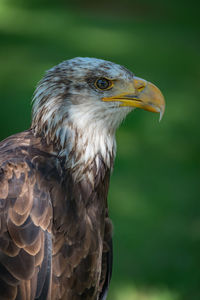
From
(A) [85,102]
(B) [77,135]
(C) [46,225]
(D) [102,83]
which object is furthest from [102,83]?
(C) [46,225]

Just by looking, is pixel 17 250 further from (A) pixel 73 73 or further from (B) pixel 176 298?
(B) pixel 176 298

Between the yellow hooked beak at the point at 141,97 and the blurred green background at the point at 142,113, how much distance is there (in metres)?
1.75

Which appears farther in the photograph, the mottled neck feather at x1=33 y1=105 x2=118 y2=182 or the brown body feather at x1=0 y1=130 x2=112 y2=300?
the mottled neck feather at x1=33 y1=105 x2=118 y2=182

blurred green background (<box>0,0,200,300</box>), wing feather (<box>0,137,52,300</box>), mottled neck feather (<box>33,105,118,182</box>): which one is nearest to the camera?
wing feather (<box>0,137,52,300</box>)

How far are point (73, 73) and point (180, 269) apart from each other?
2.25 m

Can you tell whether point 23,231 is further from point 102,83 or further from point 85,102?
point 102,83

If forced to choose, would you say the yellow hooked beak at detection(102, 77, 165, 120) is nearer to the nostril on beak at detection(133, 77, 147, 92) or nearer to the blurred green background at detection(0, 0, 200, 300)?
the nostril on beak at detection(133, 77, 147, 92)

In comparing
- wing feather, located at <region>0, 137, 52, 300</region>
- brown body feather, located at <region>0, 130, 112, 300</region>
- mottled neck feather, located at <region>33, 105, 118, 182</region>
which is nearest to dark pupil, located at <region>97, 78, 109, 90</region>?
mottled neck feather, located at <region>33, 105, 118, 182</region>

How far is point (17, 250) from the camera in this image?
2791 millimetres

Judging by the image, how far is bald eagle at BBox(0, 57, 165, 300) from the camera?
281 cm

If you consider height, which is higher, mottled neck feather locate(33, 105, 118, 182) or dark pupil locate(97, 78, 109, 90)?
dark pupil locate(97, 78, 109, 90)

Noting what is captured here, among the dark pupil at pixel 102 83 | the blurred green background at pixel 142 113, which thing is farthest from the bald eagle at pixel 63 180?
the blurred green background at pixel 142 113

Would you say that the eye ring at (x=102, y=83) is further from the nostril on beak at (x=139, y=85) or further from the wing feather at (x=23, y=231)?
the wing feather at (x=23, y=231)

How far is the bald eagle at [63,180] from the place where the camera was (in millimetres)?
2807
